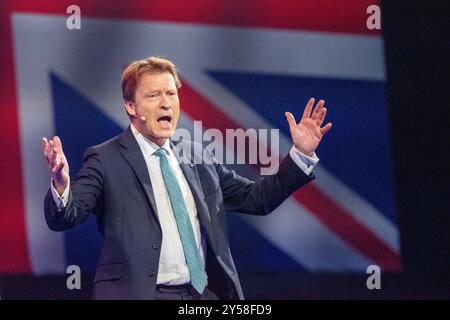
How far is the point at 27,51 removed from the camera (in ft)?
12.9

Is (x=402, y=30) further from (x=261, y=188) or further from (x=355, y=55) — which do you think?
(x=261, y=188)

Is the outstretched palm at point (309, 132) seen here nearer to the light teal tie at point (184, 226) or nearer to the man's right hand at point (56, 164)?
the light teal tie at point (184, 226)

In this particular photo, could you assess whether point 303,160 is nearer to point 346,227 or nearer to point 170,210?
point 170,210

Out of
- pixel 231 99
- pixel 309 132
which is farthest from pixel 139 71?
pixel 309 132

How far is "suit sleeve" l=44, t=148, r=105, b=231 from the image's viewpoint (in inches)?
119

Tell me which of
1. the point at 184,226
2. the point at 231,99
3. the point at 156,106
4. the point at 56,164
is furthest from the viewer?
the point at 231,99

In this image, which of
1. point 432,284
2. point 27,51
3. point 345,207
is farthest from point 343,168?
point 27,51

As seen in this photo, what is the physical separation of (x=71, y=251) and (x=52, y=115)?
0.68 m

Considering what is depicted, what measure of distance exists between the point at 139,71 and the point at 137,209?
673 mm

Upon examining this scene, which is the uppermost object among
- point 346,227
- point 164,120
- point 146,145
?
point 164,120

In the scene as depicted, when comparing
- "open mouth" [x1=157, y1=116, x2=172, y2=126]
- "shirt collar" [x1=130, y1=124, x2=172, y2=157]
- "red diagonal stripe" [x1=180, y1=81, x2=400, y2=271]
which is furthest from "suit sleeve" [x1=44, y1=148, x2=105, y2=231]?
"red diagonal stripe" [x1=180, y1=81, x2=400, y2=271]

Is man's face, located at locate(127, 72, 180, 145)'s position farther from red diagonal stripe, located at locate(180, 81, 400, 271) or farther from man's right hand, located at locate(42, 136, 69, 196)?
red diagonal stripe, located at locate(180, 81, 400, 271)

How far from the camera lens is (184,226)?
11.0ft

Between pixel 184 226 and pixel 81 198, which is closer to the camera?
pixel 81 198
